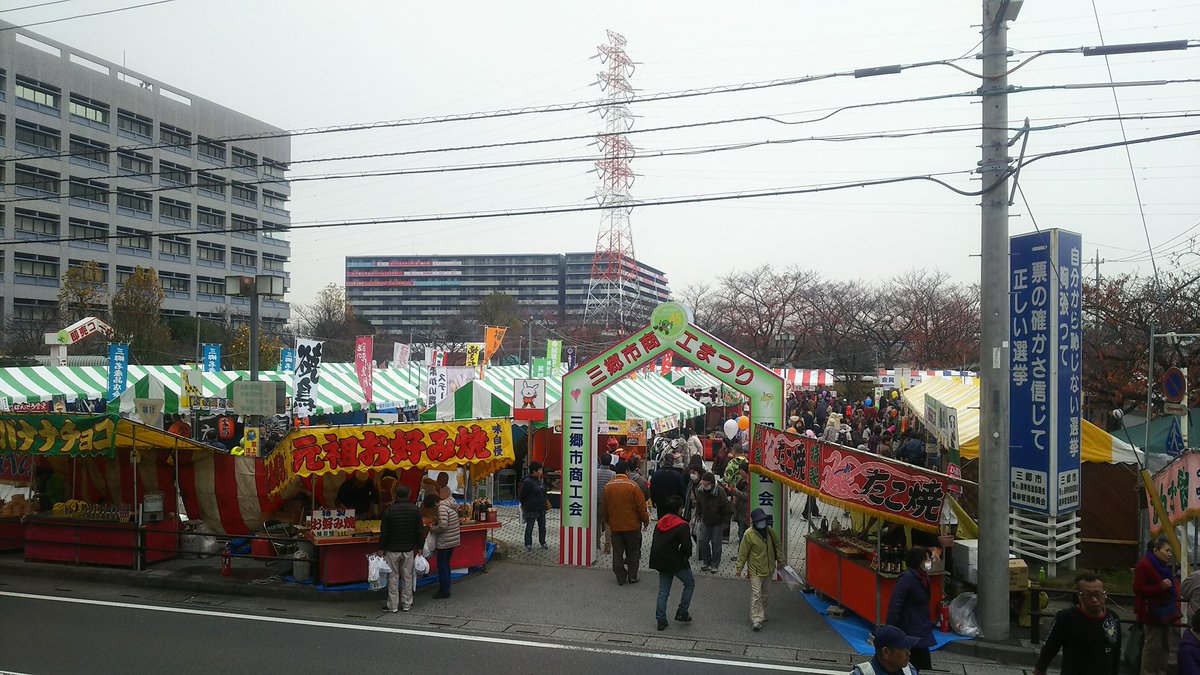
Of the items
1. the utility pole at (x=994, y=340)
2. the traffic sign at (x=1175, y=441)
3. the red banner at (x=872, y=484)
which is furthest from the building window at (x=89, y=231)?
the traffic sign at (x=1175, y=441)

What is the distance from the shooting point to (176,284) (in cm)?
6762

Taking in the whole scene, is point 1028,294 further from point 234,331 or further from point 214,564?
point 234,331

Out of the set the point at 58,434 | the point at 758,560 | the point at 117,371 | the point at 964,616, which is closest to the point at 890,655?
the point at 758,560

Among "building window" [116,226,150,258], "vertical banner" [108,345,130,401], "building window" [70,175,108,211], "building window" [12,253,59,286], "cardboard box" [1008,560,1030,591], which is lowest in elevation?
"cardboard box" [1008,560,1030,591]

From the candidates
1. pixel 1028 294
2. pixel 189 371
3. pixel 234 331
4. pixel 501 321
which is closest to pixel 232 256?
pixel 234 331

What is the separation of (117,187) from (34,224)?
851 cm

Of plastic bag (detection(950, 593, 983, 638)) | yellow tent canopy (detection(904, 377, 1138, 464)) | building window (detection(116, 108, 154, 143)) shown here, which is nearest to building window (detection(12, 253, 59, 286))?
building window (detection(116, 108, 154, 143))

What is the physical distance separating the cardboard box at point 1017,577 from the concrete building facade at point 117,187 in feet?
147

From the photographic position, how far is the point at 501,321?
83.4m

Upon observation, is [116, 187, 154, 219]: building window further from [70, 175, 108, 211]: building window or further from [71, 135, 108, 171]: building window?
[71, 135, 108, 171]: building window

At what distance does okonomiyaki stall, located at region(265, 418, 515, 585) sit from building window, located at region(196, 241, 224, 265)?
2562 inches

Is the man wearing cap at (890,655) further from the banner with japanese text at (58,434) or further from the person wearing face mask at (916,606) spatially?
the banner with japanese text at (58,434)

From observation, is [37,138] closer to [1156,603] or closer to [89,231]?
[89,231]

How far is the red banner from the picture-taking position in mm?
9086
